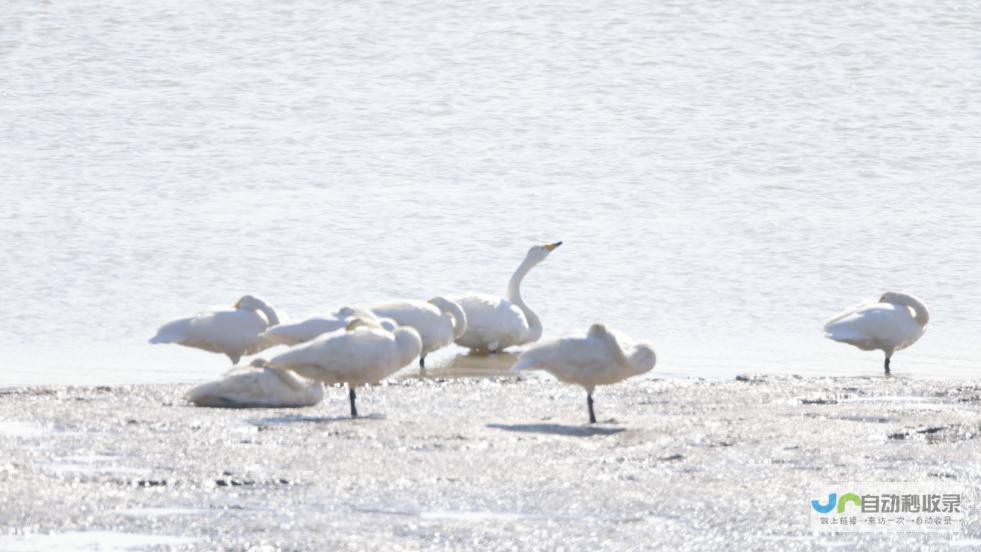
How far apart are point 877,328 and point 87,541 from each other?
8710mm

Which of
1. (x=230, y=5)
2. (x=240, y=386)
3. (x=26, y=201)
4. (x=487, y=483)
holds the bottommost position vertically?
(x=230, y=5)

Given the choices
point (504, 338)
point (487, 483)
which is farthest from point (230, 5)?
point (487, 483)

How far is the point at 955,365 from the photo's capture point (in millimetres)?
16031

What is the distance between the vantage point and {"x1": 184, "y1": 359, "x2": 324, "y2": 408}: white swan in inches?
474

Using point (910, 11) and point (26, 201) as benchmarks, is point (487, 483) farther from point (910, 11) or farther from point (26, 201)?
point (910, 11)

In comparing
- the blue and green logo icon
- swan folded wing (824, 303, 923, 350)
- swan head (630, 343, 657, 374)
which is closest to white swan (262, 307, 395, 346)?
swan head (630, 343, 657, 374)

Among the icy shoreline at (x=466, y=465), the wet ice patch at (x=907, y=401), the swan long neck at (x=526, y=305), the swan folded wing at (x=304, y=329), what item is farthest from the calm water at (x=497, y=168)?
the icy shoreline at (x=466, y=465)

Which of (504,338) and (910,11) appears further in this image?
(910,11)

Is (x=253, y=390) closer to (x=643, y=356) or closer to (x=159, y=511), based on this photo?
(x=643, y=356)

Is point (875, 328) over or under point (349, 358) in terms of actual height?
under

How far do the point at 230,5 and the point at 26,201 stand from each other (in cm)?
2037

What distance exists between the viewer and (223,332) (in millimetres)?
14141

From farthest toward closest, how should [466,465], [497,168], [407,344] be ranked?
[497,168], [407,344], [466,465]

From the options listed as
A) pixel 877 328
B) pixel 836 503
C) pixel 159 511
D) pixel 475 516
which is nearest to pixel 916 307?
pixel 877 328
